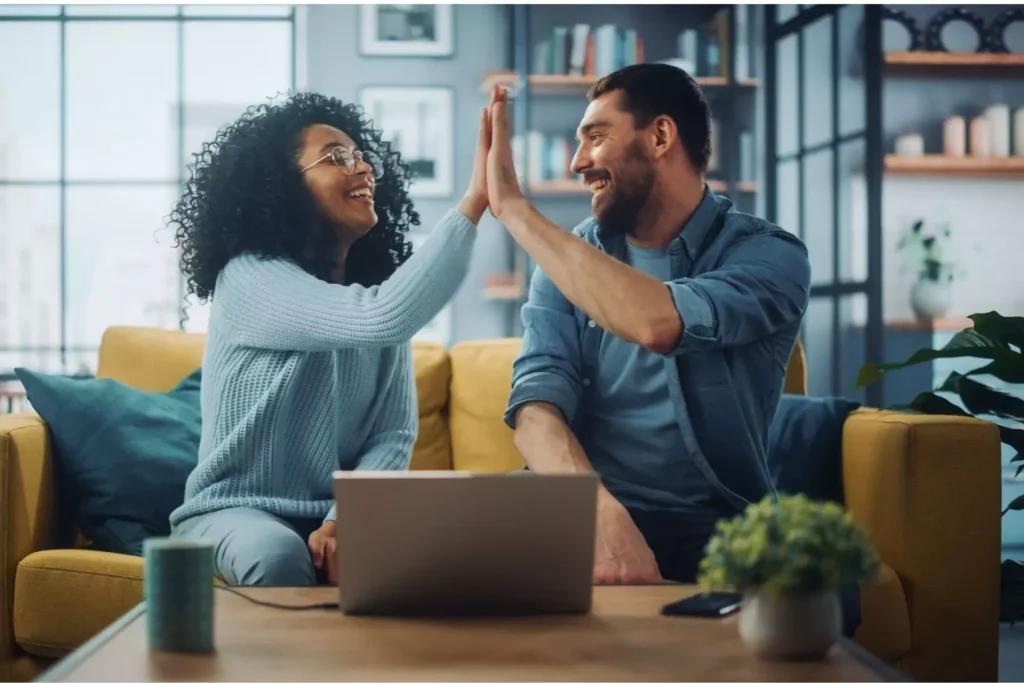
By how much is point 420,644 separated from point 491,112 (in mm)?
950

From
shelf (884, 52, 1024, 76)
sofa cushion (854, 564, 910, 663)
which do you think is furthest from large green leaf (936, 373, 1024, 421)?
shelf (884, 52, 1024, 76)

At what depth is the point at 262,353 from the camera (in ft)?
6.29

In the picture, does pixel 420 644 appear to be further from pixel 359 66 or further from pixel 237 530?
pixel 359 66

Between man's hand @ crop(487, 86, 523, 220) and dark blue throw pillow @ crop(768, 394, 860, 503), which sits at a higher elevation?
man's hand @ crop(487, 86, 523, 220)

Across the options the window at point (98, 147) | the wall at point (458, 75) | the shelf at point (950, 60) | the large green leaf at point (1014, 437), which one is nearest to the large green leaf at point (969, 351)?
the large green leaf at point (1014, 437)

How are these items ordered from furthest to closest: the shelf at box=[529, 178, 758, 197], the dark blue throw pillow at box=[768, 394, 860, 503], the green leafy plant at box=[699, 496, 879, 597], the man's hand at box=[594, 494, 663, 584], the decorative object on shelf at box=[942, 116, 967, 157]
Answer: the shelf at box=[529, 178, 758, 197], the decorative object on shelf at box=[942, 116, 967, 157], the dark blue throw pillow at box=[768, 394, 860, 503], the man's hand at box=[594, 494, 663, 584], the green leafy plant at box=[699, 496, 879, 597]

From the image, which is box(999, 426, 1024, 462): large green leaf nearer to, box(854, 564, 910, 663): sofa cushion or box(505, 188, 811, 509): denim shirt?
box(854, 564, 910, 663): sofa cushion

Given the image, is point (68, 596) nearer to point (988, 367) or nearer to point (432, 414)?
point (432, 414)

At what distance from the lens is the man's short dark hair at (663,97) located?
1.97m

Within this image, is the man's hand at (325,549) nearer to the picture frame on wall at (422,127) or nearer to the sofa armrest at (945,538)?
the sofa armrest at (945,538)

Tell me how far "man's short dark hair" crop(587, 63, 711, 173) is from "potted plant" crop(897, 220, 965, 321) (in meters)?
3.10

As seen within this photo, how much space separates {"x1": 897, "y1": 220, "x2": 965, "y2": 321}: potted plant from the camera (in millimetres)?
4781

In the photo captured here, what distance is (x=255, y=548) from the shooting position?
1.72 metres

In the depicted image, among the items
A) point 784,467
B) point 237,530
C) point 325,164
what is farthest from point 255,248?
point 784,467
